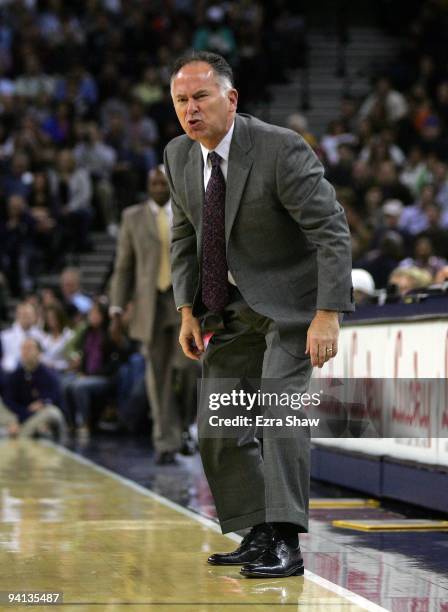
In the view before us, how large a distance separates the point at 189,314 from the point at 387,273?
743 cm

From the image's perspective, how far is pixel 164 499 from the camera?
23.8ft

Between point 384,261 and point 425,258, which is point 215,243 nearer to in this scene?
point 384,261

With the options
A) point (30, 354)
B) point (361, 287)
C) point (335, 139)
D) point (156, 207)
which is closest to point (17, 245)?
point (30, 354)

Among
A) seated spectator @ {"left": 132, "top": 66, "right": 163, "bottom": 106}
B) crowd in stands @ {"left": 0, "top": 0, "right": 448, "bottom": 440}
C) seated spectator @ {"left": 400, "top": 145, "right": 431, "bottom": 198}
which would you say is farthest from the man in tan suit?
seated spectator @ {"left": 132, "top": 66, "right": 163, "bottom": 106}

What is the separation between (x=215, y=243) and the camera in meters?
4.93

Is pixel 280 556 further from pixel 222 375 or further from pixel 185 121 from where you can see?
pixel 185 121

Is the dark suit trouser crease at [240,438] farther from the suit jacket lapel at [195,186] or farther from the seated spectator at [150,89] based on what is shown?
the seated spectator at [150,89]

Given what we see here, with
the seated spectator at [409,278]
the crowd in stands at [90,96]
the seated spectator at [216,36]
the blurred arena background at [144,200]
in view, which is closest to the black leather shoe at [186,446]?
the blurred arena background at [144,200]

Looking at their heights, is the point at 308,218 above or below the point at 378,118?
below

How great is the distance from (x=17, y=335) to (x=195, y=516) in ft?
27.6

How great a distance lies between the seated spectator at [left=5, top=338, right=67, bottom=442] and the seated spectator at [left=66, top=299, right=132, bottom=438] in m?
0.38

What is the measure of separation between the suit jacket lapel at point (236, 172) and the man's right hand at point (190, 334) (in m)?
0.38

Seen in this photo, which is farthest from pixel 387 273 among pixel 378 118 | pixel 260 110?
pixel 260 110

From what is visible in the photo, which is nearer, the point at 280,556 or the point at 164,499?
the point at 280,556
